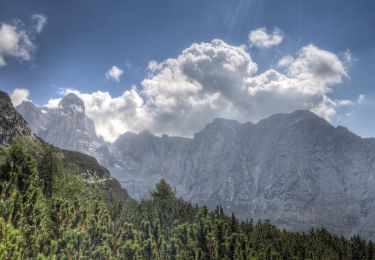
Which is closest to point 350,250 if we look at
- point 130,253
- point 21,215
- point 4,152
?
point 130,253

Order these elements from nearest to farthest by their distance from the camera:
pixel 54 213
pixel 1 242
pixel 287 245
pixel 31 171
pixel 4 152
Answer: pixel 1 242 → pixel 31 171 → pixel 54 213 → pixel 287 245 → pixel 4 152

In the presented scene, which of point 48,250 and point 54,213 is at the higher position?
point 54,213

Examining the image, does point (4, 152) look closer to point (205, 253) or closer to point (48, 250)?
point (48, 250)

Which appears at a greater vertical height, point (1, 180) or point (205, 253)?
point (1, 180)

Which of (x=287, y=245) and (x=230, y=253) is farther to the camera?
(x=287, y=245)

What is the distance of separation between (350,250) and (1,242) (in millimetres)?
61835

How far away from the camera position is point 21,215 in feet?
135

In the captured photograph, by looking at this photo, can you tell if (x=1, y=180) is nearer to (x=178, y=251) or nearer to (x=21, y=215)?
(x=21, y=215)

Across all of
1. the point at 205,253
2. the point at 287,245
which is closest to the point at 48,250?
the point at 205,253

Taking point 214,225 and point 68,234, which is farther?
point 68,234

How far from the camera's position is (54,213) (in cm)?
5003

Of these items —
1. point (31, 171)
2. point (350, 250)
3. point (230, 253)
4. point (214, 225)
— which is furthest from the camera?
point (350, 250)

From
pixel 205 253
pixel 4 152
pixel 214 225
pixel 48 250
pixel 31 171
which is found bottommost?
pixel 48 250

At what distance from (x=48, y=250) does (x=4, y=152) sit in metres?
138
